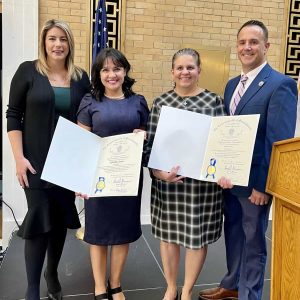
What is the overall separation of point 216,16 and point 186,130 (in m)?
2.51

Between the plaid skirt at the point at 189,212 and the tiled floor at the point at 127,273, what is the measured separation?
2.01 feet

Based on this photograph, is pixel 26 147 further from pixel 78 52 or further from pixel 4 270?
pixel 78 52

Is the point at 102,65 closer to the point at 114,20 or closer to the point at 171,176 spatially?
the point at 171,176

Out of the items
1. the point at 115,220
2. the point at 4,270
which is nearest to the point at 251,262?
the point at 115,220

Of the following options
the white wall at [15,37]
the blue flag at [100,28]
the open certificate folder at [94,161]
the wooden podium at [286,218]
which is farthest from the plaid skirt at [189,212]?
the white wall at [15,37]

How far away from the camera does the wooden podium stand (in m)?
1.52

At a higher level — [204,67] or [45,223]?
[204,67]

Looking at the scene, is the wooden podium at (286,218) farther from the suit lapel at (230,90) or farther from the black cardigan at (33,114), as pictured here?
the black cardigan at (33,114)

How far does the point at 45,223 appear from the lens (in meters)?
2.06

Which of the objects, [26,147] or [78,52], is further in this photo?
[78,52]

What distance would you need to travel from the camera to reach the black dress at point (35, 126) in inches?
79.4

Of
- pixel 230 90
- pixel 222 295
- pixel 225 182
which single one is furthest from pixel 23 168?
pixel 222 295

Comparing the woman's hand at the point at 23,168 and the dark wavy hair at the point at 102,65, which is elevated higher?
the dark wavy hair at the point at 102,65

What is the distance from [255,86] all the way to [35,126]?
121 centimetres
